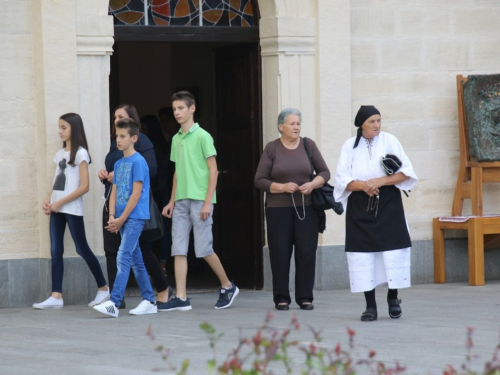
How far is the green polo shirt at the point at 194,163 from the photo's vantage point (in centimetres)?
884

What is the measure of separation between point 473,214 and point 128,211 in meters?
4.03

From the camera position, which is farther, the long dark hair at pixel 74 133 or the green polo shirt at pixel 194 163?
the long dark hair at pixel 74 133

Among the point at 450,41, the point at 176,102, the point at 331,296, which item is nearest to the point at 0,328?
the point at 176,102

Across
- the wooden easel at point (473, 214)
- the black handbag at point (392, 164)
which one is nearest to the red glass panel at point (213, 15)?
the wooden easel at point (473, 214)

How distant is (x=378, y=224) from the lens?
8.05 metres

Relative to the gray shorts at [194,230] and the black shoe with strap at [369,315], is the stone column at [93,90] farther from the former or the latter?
the black shoe with strap at [369,315]

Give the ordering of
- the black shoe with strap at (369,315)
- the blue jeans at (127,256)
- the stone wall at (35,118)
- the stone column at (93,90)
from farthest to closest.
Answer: the stone column at (93,90), the stone wall at (35,118), the blue jeans at (127,256), the black shoe with strap at (369,315)

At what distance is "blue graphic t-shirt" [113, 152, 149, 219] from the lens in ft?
27.9

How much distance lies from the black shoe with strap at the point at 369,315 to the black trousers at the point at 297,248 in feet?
2.94

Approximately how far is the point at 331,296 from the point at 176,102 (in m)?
2.47

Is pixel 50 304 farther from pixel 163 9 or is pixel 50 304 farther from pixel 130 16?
pixel 163 9

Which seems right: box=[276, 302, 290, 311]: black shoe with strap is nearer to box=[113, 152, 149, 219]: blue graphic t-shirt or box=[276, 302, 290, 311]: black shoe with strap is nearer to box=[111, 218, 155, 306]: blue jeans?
box=[111, 218, 155, 306]: blue jeans

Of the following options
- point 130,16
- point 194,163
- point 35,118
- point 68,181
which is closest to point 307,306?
point 194,163

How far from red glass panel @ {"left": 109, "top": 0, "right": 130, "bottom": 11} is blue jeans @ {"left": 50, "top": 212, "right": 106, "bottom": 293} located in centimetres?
209
